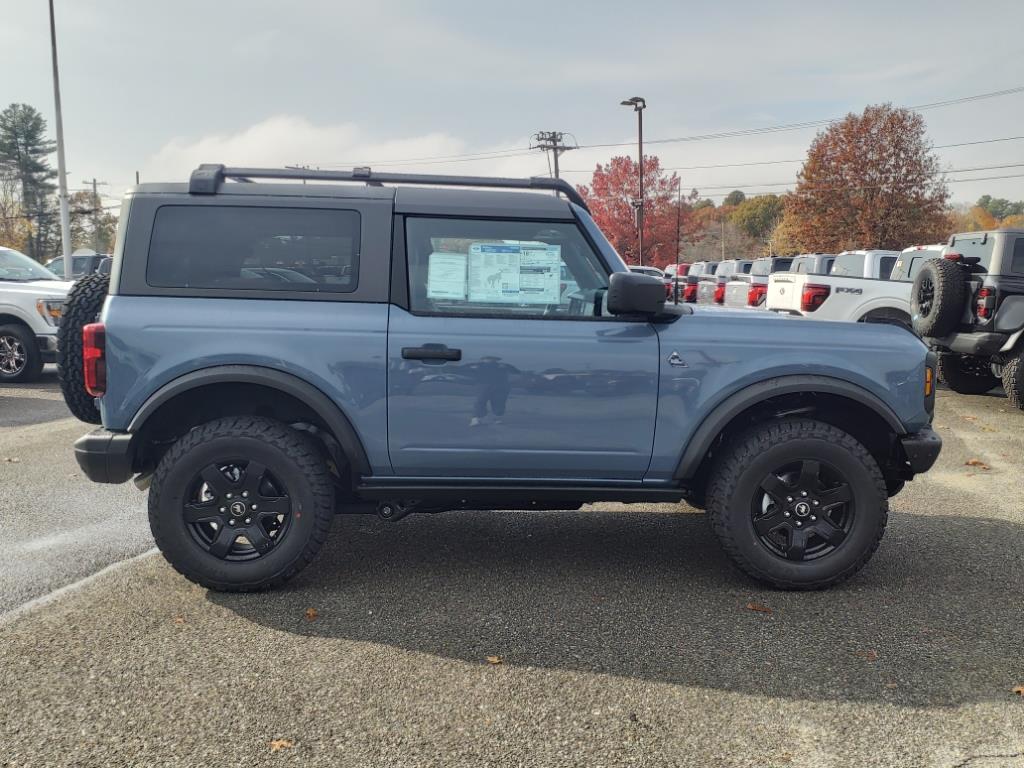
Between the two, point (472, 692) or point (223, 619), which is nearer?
point (472, 692)

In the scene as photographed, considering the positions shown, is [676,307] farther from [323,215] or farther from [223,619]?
[223,619]

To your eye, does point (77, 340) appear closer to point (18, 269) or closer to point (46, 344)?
point (46, 344)

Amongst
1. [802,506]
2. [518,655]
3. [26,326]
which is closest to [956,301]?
[802,506]

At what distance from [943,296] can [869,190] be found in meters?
43.5

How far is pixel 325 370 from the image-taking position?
403cm

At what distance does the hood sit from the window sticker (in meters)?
8.82

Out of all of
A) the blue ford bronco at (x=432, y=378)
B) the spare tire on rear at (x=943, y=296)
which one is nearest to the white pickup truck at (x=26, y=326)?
the blue ford bronco at (x=432, y=378)

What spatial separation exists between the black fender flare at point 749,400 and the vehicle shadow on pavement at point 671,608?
0.69 metres

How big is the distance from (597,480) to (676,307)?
93cm

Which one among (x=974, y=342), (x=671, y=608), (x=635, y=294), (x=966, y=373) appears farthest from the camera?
(x=966, y=373)

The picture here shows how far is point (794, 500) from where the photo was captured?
4211 mm

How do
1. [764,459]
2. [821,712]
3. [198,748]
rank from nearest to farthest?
[198,748] → [821,712] → [764,459]

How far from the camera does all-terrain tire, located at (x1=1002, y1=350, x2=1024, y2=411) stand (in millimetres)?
9461

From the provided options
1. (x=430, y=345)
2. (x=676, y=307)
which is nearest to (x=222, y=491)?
(x=430, y=345)
